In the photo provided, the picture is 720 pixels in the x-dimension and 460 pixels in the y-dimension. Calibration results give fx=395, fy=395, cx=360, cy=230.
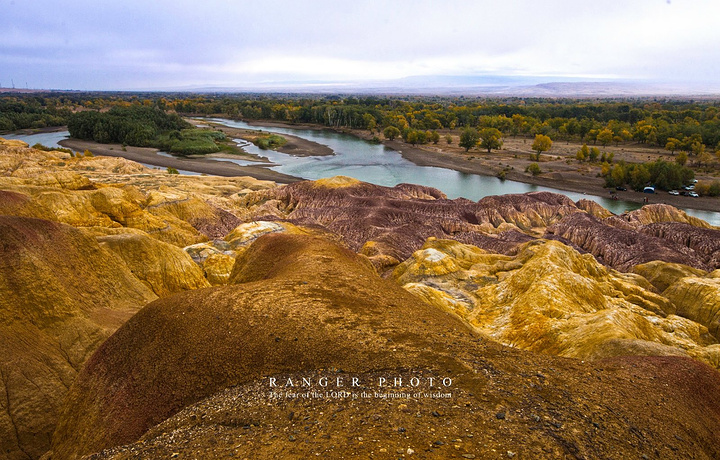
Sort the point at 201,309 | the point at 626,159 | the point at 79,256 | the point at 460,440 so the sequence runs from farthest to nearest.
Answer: the point at 626,159 → the point at 79,256 → the point at 201,309 → the point at 460,440

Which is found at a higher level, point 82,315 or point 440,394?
point 440,394

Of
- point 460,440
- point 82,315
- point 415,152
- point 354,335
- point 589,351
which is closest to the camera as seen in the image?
point 460,440

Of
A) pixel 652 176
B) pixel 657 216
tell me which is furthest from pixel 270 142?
pixel 657 216

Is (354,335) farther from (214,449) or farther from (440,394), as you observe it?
(214,449)

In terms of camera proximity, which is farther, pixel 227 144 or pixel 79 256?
pixel 227 144

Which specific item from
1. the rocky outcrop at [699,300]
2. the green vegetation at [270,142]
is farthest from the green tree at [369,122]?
the rocky outcrop at [699,300]

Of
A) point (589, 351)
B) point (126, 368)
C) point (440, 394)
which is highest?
point (440, 394)

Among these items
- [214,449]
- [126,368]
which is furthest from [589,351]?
[126,368]

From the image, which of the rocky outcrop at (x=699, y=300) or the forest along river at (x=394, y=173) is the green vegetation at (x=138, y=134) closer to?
the forest along river at (x=394, y=173)

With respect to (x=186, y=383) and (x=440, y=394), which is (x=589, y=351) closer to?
(x=440, y=394)
